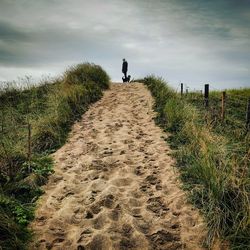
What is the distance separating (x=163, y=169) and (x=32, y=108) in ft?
21.0

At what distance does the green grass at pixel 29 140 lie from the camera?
3.94 metres

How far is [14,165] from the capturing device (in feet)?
17.1

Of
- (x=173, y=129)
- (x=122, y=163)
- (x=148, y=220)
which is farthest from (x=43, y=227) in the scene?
(x=173, y=129)

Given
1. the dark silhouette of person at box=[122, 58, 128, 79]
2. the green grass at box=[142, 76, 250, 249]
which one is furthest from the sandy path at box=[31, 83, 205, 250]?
the dark silhouette of person at box=[122, 58, 128, 79]

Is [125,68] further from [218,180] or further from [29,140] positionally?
[218,180]

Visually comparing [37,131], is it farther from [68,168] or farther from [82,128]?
[68,168]

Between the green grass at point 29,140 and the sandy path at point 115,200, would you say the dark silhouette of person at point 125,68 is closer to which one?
the green grass at point 29,140

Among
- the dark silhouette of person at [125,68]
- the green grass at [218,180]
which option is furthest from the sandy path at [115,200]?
the dark silhouette of person at [125,68]

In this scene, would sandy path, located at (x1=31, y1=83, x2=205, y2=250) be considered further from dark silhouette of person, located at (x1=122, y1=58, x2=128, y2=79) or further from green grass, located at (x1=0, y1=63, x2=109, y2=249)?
dark silhouette of person, located at (x1=122, y1=58, x2=128, y2=79)

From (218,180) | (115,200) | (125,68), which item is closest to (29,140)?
(115,200)

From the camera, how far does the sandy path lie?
140 inches

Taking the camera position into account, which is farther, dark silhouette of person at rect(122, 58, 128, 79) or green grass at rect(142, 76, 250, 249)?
dark silhouette of person at rect(122, 58, 128, 79)

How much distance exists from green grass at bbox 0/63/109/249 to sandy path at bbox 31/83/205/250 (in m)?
0.22

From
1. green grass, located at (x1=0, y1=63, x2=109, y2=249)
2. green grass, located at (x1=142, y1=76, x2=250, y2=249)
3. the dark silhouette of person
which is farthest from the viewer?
the dark silhouette of person
